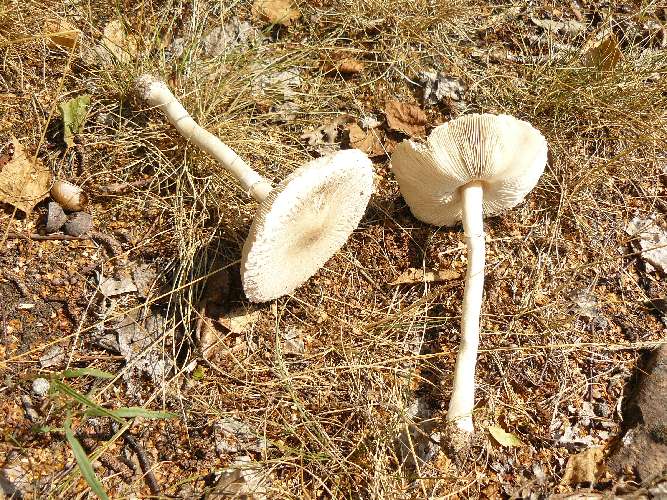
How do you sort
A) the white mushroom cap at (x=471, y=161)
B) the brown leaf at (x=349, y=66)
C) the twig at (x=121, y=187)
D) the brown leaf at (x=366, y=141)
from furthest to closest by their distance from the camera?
the brown leaf at (x=349, y=66) < the brown leaf at (x=366, y=141) < the twig at (x=121, y=187) < the white mushroom cap at (x=471, y=161)

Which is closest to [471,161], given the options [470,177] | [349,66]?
[470,177]

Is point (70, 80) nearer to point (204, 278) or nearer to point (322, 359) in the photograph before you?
point (204, 278)

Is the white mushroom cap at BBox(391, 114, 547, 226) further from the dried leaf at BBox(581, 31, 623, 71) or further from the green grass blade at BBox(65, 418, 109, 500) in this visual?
the green grass blade at BBox(65, 418, 109, 500)

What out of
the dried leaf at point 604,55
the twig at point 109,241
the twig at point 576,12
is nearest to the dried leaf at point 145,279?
the twig at point 109,241

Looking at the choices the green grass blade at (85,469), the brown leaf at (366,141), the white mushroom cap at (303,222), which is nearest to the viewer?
the green grass blade at (85,469)

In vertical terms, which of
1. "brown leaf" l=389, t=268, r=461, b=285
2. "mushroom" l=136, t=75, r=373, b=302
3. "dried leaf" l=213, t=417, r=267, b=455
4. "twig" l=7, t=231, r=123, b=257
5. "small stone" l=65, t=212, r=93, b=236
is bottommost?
"dried leaf" l=213, t=417, r=267, b=455

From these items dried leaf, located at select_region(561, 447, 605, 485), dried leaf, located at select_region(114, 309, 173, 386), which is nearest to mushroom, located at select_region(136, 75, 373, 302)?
dried leaf, located at select_region(114, 309, 173, 386)

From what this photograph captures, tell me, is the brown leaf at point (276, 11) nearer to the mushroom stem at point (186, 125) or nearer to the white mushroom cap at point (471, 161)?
the mushroom stem at point (186, 125)
